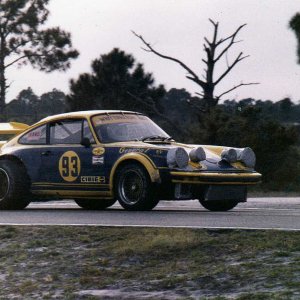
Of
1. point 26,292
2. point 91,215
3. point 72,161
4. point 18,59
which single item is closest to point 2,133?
point 72,161

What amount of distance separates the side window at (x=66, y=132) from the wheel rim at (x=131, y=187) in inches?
45.2

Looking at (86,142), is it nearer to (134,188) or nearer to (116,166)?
(116,166)

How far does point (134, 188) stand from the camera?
1324cm

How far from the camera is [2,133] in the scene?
17031 millimetres

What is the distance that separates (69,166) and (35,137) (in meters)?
1.05

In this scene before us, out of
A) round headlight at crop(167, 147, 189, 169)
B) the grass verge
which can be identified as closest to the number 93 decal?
round headlight at crop(167, 147, 189, 169)

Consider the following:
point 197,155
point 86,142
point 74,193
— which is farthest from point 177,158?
point 74,193

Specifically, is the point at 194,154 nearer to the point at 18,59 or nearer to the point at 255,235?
the point at 255,235

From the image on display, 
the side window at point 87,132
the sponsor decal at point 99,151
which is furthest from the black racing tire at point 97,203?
the sponsor decal at point 99,151

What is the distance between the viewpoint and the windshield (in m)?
13.8

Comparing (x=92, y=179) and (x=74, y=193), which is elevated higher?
(x=92, y=179)

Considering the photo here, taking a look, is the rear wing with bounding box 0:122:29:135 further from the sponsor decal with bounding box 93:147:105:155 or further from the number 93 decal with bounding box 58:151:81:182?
the sponsor decal with bounding box 93:147:105:155

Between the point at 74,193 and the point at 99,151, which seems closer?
the point at 99,151

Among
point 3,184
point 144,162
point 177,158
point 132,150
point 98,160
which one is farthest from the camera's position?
point 3,184
